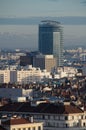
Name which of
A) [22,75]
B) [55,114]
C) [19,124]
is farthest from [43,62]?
[19,124]

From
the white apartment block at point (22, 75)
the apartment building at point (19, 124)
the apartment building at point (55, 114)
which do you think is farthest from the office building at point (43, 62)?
the apartment building at point (19, 124)

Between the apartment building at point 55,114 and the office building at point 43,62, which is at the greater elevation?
the apartment building at point 55,114

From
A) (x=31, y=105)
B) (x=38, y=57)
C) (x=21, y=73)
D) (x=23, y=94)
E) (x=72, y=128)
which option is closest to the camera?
(x=72, y=128)

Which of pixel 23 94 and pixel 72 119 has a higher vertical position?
pixel 72 119

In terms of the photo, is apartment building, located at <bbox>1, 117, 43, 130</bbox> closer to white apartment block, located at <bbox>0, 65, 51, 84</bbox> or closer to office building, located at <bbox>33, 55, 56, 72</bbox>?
white apartment block, located at <bbox>0, 65, 51, 84</bbox>

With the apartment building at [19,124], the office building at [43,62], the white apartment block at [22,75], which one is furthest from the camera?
the office building at [43,62]

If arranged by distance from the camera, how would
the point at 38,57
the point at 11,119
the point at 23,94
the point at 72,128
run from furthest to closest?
the point at 38,57 < the point at 23,94 < the point at 72,128 < the point at 11,119

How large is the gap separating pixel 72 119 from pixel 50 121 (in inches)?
46.0

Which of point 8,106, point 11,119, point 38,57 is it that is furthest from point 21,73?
point 11,119

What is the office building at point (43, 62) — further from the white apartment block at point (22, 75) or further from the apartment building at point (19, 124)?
the apartment building at point (19, 124)

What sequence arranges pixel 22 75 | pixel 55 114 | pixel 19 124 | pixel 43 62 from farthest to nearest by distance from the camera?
pixel 43 62 → pixel 22 75 → pixel 55 114 → pixel 19 124

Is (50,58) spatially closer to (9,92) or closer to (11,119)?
(9,92)

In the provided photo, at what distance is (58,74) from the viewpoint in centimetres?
15750

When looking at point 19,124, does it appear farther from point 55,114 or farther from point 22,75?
point 22,75
